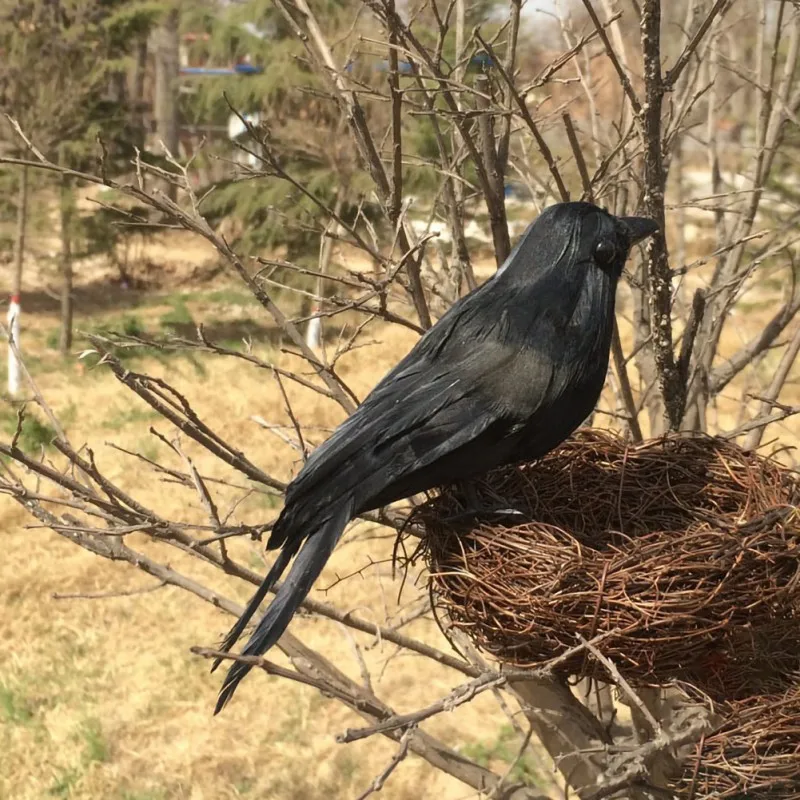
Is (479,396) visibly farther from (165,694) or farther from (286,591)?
(165,694)

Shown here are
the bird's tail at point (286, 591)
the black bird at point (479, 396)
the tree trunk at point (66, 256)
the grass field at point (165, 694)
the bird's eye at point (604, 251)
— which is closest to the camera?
the bird's tail at point (286, 591)

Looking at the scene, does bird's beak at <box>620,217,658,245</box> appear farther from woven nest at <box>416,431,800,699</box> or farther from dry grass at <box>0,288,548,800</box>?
dry grass at <box>0,288,548,800</box>

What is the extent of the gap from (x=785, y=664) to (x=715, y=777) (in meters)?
0.26

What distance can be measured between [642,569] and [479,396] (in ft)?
1.37

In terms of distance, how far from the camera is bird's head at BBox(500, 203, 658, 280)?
1737 millimetres

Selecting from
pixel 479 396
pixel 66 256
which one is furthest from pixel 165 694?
pixel 66 256

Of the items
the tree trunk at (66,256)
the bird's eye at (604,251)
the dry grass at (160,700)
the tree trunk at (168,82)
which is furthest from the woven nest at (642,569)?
the tree trunk at (168,82)

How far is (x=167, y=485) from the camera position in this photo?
7.01 meters

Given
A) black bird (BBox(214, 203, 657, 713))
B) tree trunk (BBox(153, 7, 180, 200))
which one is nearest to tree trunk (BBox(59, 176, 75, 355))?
tree trunk (BBox(153, 7, 180, 200))

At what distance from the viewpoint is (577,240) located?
1.74 m

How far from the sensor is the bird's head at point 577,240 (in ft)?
5.70

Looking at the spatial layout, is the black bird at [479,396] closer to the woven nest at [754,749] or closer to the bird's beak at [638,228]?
the bird's beak at [638,228]

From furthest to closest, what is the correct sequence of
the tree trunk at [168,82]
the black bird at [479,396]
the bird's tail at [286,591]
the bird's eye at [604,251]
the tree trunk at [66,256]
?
1. the tree trunk at [168,82]
2. the tree trunk at [66,256]
3. the bird's eye at [604,251]
4. the black bird at [479,396]
5. the bird's tail at [286,591]

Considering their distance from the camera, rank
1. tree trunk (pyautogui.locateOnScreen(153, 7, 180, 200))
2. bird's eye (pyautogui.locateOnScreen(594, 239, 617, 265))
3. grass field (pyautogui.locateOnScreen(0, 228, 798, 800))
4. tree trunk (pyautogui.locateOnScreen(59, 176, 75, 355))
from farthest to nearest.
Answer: tree trunk (pyautogui.locateOnScreen(153, 7, 180, 200)), tree trunk (pyautogui.locateOnScreen(59, 176, 75, 355)), grass field (pyautogui.locateOnScreen(0, 228, 798, 800)), bird's eye (pyautogui.locateOnScreen(594, 239, 617, 265))
